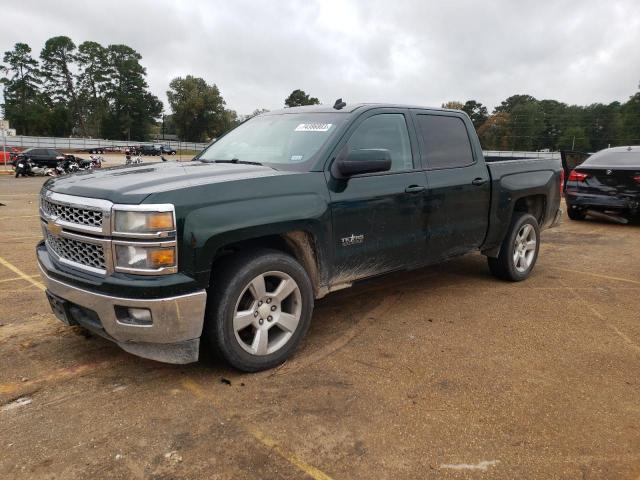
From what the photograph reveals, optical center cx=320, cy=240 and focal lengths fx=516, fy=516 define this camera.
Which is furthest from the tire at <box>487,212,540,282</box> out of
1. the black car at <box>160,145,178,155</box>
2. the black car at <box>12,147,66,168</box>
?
the black car at <box>160,145,178,155</box>

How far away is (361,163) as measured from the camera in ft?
12.0

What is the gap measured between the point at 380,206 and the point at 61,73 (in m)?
111


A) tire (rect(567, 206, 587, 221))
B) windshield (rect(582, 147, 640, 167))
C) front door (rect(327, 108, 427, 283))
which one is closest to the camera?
front door (rect(327, 108, 427, 283))

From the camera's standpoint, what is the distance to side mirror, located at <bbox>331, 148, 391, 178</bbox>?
12.0ft

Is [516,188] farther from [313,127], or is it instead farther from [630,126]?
[630,126]

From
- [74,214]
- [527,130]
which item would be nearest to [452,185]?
[74,214]

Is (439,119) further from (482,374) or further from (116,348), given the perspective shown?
(116,348)

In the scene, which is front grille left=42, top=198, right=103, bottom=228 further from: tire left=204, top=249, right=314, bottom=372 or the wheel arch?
tire left=204, top=249, right=314, bottom=372

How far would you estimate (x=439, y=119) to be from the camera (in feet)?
16.0

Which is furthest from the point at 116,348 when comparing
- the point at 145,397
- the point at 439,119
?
the point at 439,119

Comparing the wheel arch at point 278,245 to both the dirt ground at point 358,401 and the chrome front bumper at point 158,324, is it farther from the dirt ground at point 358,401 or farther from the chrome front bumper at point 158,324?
the dirt ground at point 358,401

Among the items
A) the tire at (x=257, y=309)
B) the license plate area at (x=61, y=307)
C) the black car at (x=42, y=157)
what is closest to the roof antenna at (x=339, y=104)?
the tire at (x=257, y=309)

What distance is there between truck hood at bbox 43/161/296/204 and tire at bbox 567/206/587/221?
8.93m

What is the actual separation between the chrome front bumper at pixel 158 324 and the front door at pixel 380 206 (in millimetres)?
1176
